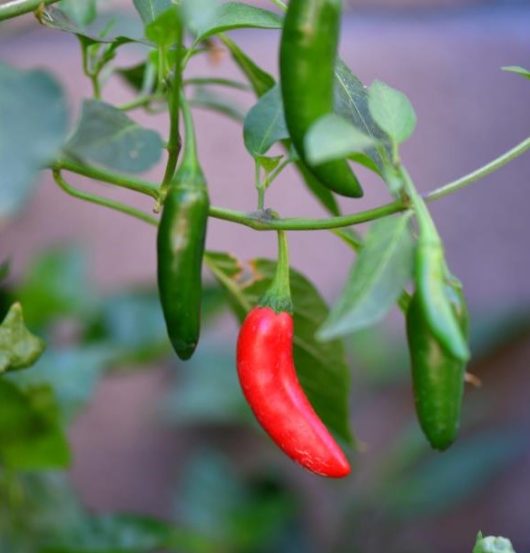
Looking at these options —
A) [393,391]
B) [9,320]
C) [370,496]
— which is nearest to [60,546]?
[9,320]

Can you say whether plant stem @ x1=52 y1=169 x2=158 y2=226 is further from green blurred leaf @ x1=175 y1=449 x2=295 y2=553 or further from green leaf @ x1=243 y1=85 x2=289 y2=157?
green blurred leaf @ x1=175 y1=449 x2=295 y2=553

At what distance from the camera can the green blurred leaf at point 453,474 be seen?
5.87ft

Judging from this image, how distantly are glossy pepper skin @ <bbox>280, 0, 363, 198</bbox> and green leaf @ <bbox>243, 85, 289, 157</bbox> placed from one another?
5.0 inches

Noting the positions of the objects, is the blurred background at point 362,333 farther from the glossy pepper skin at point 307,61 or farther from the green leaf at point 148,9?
the glossy pepper skin at point 307,61

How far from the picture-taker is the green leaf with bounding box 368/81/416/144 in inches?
22.0

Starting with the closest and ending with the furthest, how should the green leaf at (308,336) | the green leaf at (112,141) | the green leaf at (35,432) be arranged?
the green leaf at (112,141)
the green leaf at (308,336)
the green leaf at (35,432)

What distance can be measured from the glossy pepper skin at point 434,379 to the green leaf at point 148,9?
245 millimetres

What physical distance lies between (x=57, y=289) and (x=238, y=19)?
0.77 metres

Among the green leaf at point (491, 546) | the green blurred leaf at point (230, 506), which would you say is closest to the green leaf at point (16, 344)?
the green leaf at point (491, 546)

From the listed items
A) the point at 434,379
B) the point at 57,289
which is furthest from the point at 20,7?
the point at 57,289

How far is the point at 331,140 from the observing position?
17.8 inches

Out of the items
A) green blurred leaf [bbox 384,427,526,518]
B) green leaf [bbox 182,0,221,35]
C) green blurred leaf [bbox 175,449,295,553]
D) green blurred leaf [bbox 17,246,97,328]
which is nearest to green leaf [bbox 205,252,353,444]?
green leaf [bbox 182,0,221,35]

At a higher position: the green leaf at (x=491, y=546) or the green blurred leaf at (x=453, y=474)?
the green leaf at (x=491, y=546)

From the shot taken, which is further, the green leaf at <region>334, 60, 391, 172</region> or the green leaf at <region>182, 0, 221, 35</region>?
the green leaf at <region>334, 60, 391, 172</region>
